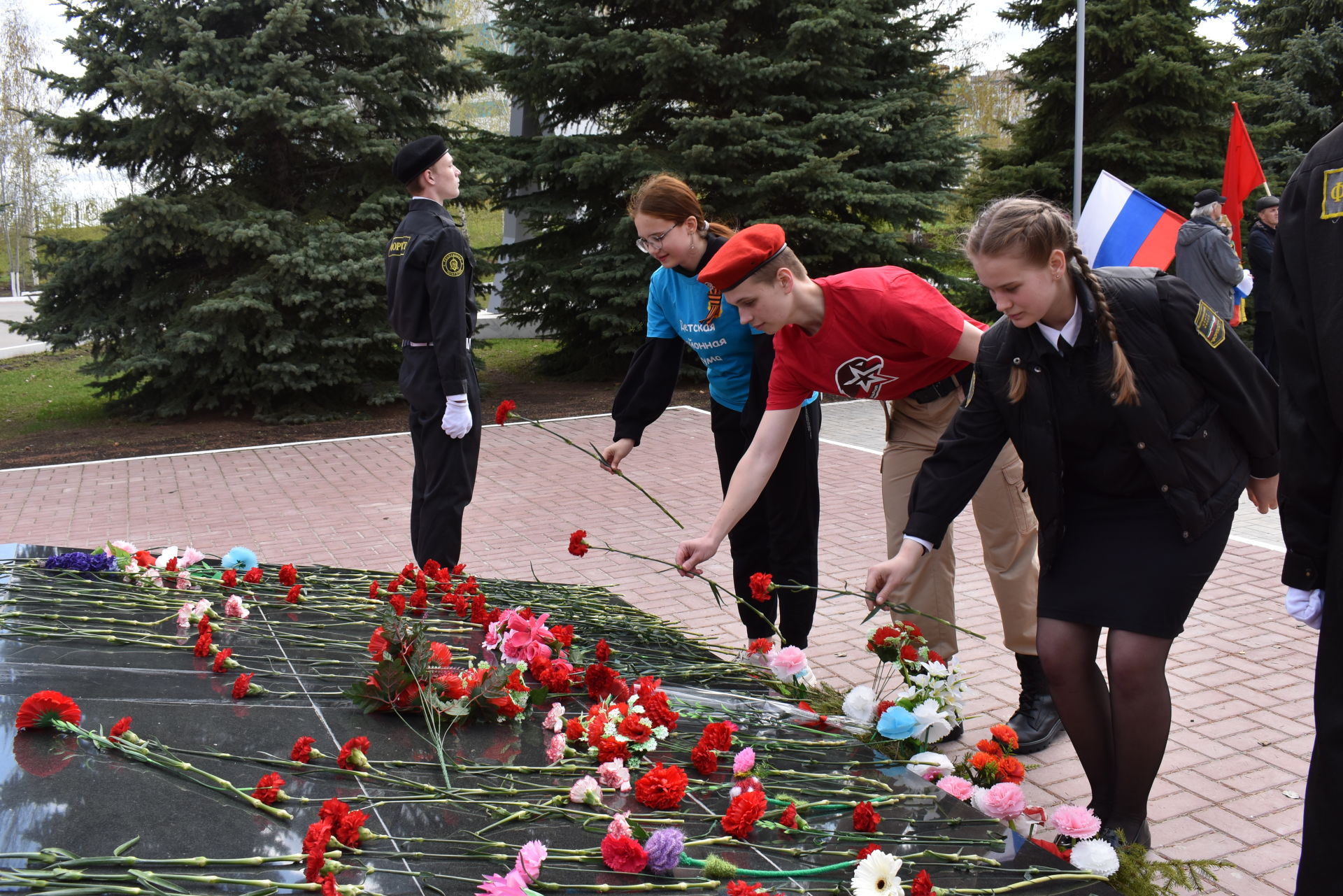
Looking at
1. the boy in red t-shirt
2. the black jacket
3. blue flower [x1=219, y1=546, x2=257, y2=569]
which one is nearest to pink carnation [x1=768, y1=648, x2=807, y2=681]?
the boy in red t-shirt

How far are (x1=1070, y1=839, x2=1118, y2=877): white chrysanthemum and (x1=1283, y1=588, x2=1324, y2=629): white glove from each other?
560 mm

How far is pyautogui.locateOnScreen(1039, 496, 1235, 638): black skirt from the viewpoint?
97.1 inches

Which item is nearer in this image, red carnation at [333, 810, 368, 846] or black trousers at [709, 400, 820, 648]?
red carnation at [333, 810, 368, 846]

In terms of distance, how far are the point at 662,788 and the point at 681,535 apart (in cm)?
473

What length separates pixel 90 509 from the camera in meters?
7.77

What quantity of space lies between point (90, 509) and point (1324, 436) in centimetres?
797

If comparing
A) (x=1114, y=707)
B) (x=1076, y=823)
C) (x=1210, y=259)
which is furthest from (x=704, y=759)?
(x=1210, y=259)

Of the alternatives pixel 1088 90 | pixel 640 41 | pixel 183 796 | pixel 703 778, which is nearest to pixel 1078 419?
pixel 703 778

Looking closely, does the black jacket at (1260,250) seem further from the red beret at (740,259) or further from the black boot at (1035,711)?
the red beret at (740,259)

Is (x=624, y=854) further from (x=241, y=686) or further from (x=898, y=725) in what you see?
(x=241, y=686)

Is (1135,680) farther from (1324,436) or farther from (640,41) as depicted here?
(640,41)

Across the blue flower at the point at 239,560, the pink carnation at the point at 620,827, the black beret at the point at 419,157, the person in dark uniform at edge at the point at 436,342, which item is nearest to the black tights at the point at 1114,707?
the pink carnation at the point at 620,827

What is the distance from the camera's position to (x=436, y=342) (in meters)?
4.73

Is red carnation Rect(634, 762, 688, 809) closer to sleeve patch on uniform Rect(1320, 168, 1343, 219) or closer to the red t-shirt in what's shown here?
sleeve patch on uniform Rect(1320, 168, 1343, 219)
